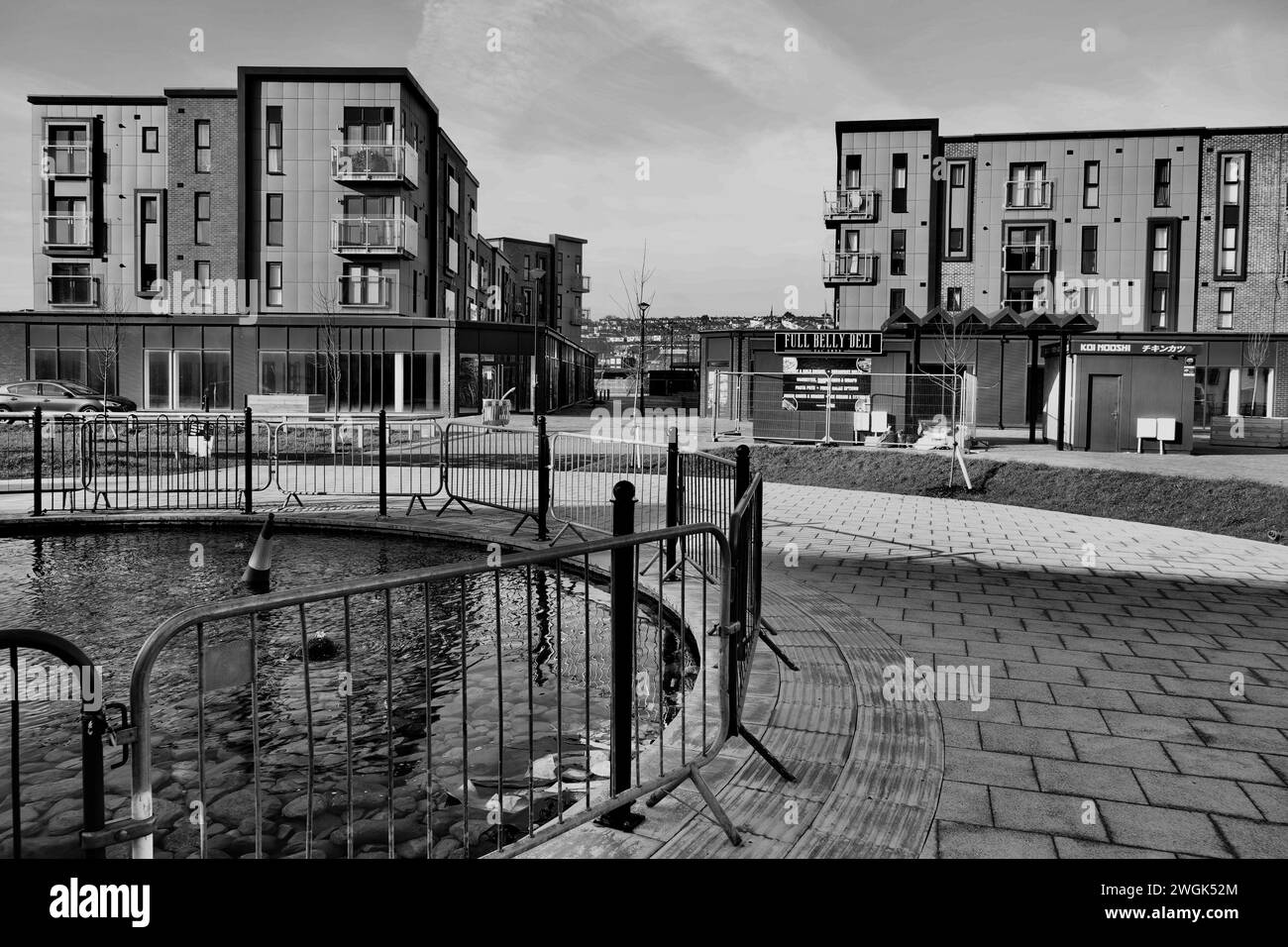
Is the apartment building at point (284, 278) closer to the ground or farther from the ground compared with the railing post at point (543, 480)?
farther from the ground

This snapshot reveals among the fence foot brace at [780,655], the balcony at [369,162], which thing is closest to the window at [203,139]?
the balcony at [369,162]

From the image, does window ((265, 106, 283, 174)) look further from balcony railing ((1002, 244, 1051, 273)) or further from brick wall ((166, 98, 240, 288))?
balcony railing ((1002, 244, 1051, 273))

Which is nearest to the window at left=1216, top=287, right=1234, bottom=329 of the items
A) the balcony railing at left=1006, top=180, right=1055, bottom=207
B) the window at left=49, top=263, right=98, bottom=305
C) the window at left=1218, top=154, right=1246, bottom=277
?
the window at left=1218, top=154, right=1246, bottom=277

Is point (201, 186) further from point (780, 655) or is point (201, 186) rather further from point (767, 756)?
point (767, 756)

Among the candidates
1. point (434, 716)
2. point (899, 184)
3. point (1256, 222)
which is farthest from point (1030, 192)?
point (434, 716)

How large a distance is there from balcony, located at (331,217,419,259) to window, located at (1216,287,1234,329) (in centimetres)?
3989

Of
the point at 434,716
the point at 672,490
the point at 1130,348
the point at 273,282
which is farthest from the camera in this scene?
the point at 273,282

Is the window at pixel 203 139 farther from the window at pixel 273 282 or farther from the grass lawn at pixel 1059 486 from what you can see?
the grass lawn at pixel 1059 486

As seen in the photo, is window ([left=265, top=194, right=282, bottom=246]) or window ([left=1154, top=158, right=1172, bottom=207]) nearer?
window ([left=265, top=194, right=282, bottom=246])

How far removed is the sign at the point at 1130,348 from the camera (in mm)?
22422

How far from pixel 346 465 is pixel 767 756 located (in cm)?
1719

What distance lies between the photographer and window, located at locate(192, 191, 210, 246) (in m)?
44.3

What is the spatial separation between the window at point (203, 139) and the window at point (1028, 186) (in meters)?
39.0

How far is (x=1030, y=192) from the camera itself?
152 feet
